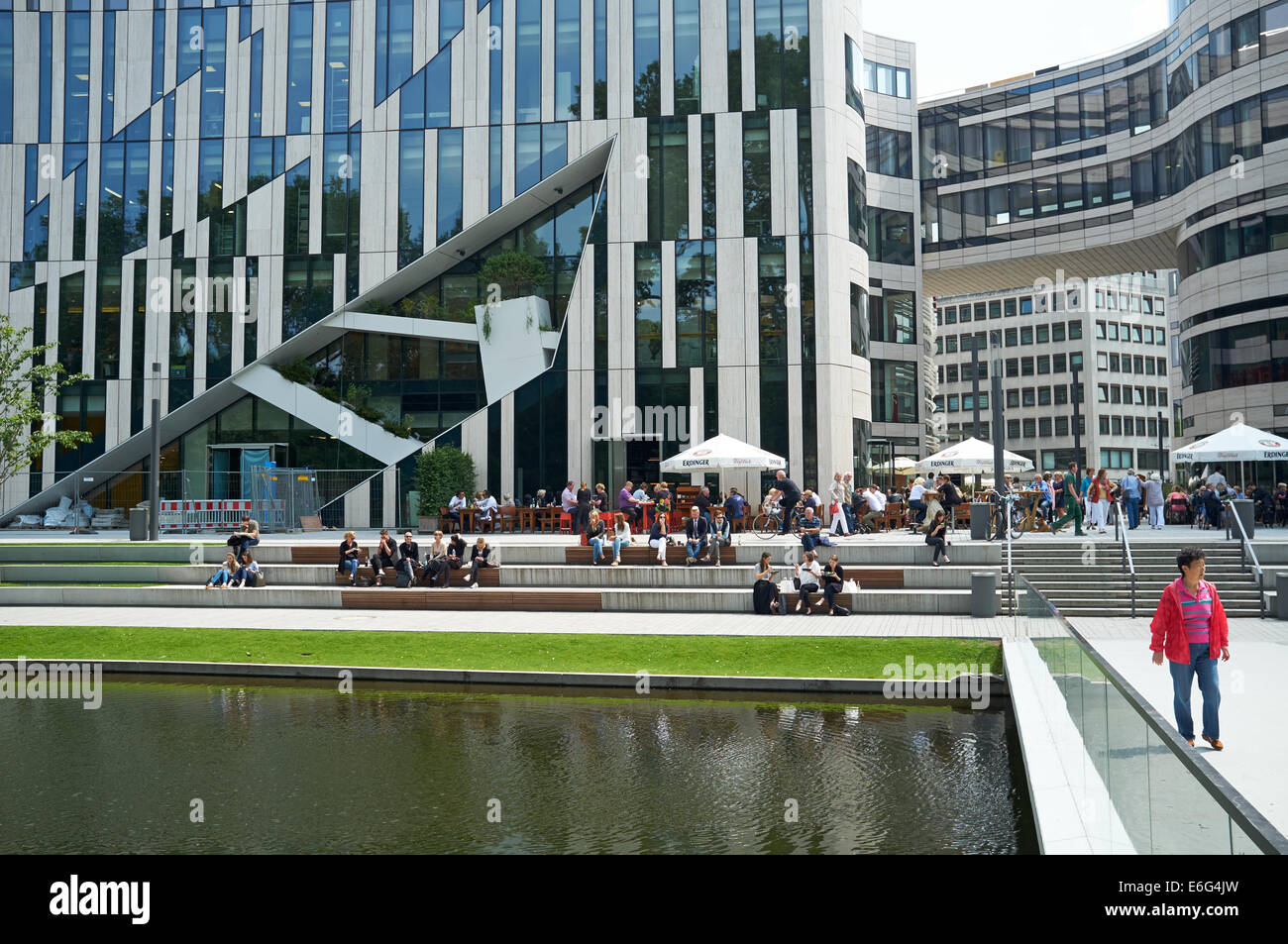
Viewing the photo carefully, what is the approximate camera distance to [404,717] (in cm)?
1253

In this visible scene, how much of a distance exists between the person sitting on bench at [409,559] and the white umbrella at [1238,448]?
18.5 meters

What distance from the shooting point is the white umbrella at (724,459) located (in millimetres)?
27969

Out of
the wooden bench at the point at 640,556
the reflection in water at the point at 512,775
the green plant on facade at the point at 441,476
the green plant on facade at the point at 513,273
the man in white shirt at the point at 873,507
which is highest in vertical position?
the green plant on facade at the point at 513,273

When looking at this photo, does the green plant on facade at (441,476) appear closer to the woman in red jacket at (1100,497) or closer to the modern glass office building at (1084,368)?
the woman in red jacket at (1100,497)

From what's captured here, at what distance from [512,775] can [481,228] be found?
3051cm

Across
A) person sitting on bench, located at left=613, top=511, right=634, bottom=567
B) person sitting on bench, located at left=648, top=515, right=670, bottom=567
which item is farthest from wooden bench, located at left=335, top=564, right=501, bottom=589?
person sitting on bench, located at left=648, top=515, right=670, bottom=567

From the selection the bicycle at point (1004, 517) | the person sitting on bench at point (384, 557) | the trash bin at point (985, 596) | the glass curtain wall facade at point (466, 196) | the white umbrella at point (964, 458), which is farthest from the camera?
the glass curtain wall facade at point (466, 196)

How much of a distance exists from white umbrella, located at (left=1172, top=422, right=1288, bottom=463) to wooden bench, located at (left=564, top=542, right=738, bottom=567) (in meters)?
11.5

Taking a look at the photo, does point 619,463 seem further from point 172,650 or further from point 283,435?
point 172,650

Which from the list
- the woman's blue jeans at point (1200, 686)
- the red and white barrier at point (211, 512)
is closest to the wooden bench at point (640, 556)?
the red and white barrier at point (211, 512)

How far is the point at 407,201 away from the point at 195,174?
8.40 m

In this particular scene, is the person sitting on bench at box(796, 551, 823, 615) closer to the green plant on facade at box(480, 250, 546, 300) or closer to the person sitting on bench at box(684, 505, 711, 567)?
the person sitting on bench at box(684, 505, 711, 567)
